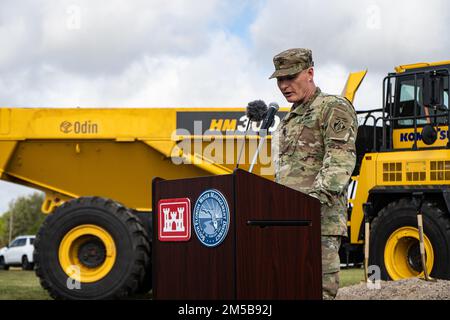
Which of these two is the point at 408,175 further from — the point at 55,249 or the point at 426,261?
the point at 55,249

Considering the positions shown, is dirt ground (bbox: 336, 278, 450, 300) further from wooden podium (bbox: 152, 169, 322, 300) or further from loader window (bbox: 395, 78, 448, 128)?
wooden podium (bbox: 152, 169, 322, 300)

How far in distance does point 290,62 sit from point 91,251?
7.49m

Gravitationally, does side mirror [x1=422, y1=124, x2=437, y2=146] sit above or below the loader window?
below

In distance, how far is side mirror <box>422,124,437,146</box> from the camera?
10422mm

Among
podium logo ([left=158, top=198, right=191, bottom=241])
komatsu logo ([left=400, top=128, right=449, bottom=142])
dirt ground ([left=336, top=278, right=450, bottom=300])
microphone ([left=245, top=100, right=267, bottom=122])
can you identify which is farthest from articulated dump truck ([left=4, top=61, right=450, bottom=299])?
podium logo ([left=158, top=198, right=191, bottom=241])

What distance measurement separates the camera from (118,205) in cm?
1095

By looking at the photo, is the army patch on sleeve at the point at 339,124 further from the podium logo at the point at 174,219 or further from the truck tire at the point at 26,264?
the truck tire at the point at 26,264

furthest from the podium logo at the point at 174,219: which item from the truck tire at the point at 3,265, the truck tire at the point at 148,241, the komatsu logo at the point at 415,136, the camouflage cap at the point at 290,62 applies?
the truck tire at the point at 3,265

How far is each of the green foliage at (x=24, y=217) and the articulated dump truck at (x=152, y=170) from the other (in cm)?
6512

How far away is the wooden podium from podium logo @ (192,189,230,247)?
0.07 ft

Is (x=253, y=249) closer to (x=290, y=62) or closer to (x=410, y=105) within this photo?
(x=290, y=62)

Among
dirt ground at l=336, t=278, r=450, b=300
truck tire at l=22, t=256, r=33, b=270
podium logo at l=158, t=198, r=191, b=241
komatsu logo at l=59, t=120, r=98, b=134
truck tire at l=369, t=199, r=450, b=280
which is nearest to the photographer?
podium logo at l=158, t=198, r=191, b=241
